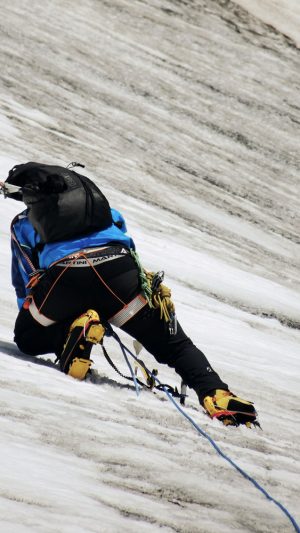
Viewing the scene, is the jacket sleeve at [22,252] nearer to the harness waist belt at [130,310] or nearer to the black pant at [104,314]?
the black pant at [104,314]

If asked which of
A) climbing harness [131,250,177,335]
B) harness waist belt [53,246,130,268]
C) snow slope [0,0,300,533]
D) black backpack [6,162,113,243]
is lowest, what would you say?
snow slope [0,0,300,533]

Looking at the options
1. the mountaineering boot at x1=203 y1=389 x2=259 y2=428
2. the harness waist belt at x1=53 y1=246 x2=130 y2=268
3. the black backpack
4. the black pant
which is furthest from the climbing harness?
the mountaineering boot at x1=203 y1=389 x2=259 y2=428

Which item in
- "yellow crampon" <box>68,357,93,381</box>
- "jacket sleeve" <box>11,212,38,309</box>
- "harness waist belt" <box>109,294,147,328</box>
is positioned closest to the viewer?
"yellow crampon" <box>68,357,93,381</box>

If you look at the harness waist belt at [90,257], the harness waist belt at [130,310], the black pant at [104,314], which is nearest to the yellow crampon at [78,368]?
the black pant at [104,314]

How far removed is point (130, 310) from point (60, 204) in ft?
2.46

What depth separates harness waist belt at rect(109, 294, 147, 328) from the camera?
18.2 ft

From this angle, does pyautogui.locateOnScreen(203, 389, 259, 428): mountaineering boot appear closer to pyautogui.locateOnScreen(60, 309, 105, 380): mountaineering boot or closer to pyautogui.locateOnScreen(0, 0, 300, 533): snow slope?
pyautogui.locateOnScreen(0, 0, 300, 533): snow slope

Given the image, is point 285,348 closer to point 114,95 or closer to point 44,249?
point 44,249

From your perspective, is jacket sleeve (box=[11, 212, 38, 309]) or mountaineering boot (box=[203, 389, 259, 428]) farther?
jacket sleeve (box=[11, 212, 38, 309])

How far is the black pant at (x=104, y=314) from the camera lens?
5.40 metres

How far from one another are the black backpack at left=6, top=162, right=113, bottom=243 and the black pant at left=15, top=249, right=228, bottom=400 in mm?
238

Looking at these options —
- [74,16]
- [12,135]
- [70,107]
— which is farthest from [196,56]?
[12,135]

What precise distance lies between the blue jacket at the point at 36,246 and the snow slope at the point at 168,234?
18.5 inches

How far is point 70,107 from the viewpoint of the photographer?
13664 mm
